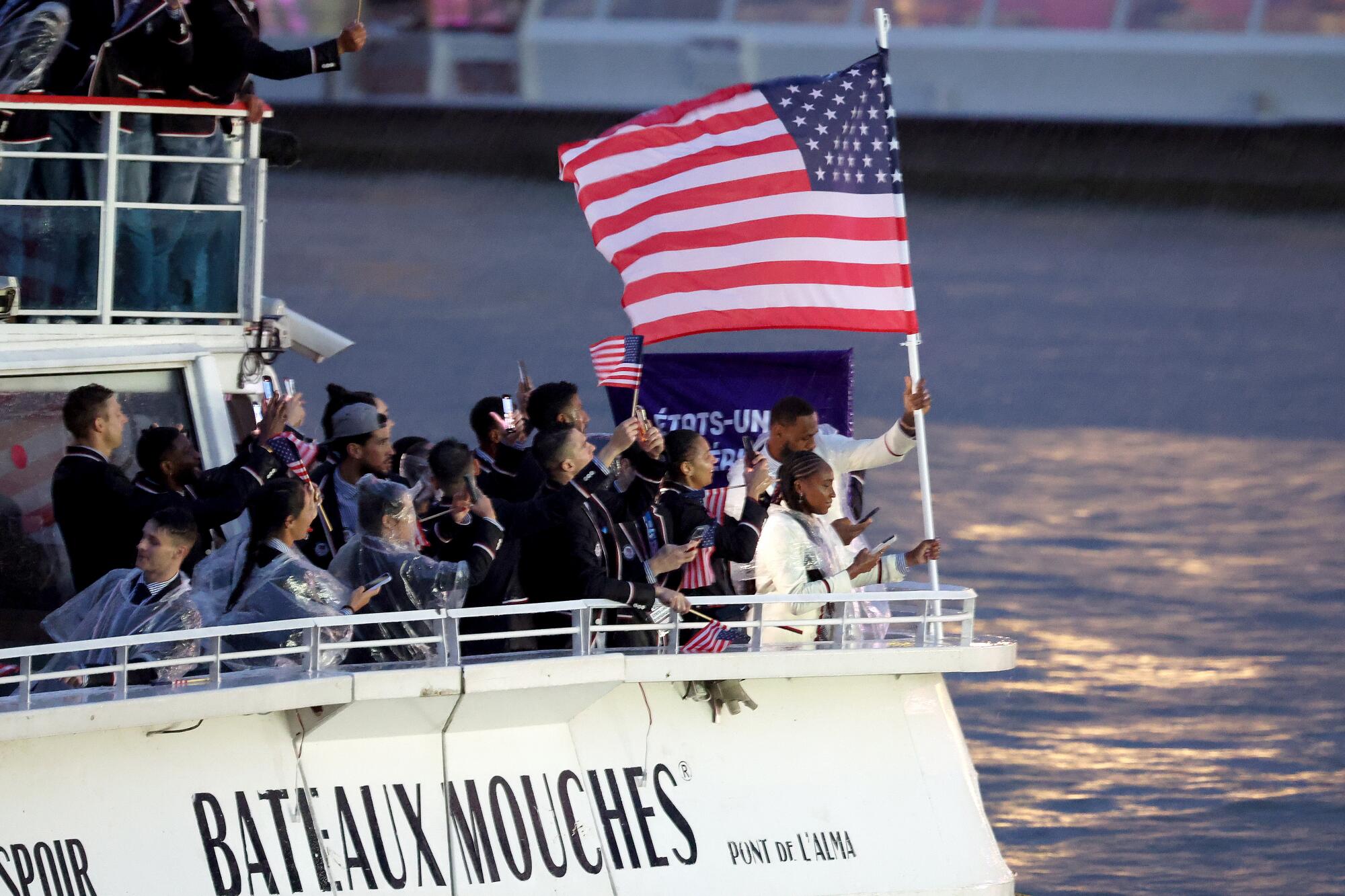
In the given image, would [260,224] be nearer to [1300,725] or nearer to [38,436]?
[38,436]

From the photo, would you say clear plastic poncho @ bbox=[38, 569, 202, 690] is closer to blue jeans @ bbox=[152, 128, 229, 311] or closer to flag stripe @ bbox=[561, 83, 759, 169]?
blue jeans @ bbox=[152, 128, 229, 311]

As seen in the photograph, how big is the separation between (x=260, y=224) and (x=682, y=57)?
30.8 metres

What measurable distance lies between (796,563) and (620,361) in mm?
1509

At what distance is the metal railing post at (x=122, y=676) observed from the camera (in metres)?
8.26

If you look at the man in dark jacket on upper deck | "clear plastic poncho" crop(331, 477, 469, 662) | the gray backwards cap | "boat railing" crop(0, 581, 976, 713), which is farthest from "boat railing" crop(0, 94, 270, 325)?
"clear plastic poncho" crop(331, 477, 469, 662)

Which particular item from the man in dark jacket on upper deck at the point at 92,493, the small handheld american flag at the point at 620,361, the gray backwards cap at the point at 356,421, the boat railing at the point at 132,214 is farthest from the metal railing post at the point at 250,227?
the man in dark jacket on upper deck at the point at 92,493

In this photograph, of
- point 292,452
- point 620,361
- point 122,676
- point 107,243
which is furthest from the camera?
point 107,243

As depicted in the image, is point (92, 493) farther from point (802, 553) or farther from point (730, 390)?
point (730, 390)

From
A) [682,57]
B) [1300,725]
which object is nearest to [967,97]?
[682,57]

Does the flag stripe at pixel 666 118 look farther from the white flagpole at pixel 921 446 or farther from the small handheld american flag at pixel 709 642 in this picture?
the small handheld american flag at pixel 709 642

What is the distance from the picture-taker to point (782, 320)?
1053 cm

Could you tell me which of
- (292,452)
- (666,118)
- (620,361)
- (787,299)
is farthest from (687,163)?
(292,452)

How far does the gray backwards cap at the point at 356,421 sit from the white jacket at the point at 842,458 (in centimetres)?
158

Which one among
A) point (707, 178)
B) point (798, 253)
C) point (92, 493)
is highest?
point (707, 178)
